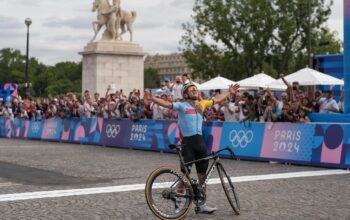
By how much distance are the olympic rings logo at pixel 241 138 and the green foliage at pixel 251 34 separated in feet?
116

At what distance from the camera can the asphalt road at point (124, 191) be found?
8.73 metres

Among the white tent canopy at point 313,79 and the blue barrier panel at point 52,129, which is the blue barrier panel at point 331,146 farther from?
the blue barrier panel at point 52,129

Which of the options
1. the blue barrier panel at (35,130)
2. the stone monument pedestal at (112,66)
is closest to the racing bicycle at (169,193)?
the blue barrier panel at (35,130)

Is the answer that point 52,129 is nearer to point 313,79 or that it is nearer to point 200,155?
point 313,79

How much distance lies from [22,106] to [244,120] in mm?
15981

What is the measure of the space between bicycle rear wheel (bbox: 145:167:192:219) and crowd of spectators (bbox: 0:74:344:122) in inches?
356

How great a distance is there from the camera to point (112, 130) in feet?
75.6

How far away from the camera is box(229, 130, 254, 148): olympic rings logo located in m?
17.4

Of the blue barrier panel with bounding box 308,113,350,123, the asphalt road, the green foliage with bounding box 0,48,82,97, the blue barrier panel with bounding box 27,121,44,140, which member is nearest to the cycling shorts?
the asphalt road

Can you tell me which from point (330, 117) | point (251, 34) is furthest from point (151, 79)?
point (330, 117)

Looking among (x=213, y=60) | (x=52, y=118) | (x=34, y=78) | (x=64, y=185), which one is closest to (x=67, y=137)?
(x=52, y=118)

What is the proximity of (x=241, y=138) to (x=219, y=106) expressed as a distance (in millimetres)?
2446

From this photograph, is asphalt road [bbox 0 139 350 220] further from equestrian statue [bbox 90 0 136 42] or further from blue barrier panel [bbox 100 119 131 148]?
equestrian statue [bbox 90 0 136 42]

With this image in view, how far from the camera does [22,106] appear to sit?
30.6m
